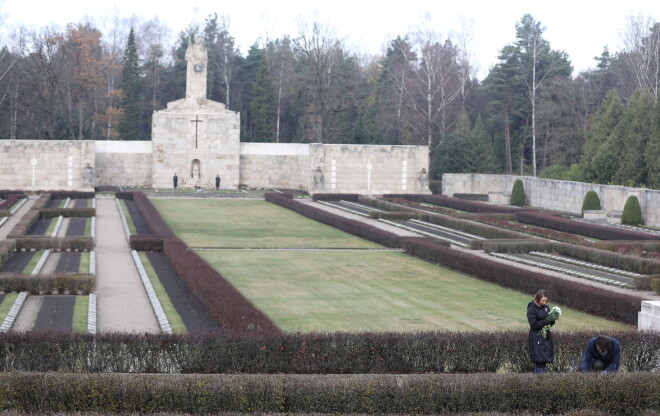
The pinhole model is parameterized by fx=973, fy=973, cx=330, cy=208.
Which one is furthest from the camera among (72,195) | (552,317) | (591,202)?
(72,195)

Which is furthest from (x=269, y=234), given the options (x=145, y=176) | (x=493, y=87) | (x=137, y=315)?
(x=493, y=87)

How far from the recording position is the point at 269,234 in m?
31.6

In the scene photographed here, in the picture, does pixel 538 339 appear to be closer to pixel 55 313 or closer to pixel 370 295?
pixel 370 295

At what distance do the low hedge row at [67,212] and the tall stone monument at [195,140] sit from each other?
1789cm

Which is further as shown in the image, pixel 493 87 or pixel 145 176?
pixel 493 87

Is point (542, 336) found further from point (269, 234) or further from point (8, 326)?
point (269, 234)

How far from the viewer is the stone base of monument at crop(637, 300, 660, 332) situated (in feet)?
45.1

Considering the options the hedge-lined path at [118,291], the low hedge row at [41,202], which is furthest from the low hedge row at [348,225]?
the low hedge row at [41,202]

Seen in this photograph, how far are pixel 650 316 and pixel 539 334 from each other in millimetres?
3524

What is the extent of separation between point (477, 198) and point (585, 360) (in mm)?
40786

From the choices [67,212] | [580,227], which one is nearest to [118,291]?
[67,212]

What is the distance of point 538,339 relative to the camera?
1114cm

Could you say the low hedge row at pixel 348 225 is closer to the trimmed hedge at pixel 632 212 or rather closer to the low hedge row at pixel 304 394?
the trimmed hedge at pixel 632 212

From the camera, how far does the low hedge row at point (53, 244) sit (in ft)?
82.3
